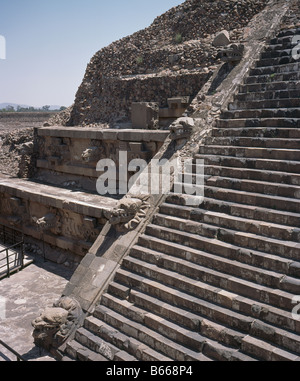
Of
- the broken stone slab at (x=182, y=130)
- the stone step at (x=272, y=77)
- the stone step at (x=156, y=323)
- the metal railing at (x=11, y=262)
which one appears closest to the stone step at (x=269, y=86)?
the stone step at (x=272, y=77)

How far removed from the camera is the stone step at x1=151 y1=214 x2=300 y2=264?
5.62 metres

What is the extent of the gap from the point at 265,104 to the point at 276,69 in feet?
3.89

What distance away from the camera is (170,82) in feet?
41.4

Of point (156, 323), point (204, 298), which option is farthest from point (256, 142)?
point (156, 323)

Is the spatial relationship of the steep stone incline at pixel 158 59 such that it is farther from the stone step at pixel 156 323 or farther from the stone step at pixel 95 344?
the stone step at pixel 95 344

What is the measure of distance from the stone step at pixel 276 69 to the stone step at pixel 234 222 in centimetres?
375

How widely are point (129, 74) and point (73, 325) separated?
1058 cm

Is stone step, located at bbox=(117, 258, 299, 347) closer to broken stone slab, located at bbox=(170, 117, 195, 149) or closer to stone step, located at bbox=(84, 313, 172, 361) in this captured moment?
stone step, located at bbox=(84, 313, 172, 361)

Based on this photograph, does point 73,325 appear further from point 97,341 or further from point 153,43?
point 153,43

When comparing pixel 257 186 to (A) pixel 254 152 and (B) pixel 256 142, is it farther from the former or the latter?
(B) pixel 256 142

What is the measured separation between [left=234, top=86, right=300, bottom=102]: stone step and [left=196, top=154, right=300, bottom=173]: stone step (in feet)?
5.61

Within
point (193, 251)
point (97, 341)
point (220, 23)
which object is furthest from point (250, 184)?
point (220, 23)

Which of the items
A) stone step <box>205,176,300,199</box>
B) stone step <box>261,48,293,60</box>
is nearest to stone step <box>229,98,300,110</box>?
stone step <box>261,48,293,60</box>

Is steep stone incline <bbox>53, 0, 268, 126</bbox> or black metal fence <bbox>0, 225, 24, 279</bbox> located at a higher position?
steep stone incline <bbox>53, 0, 268, 126</bbox>
